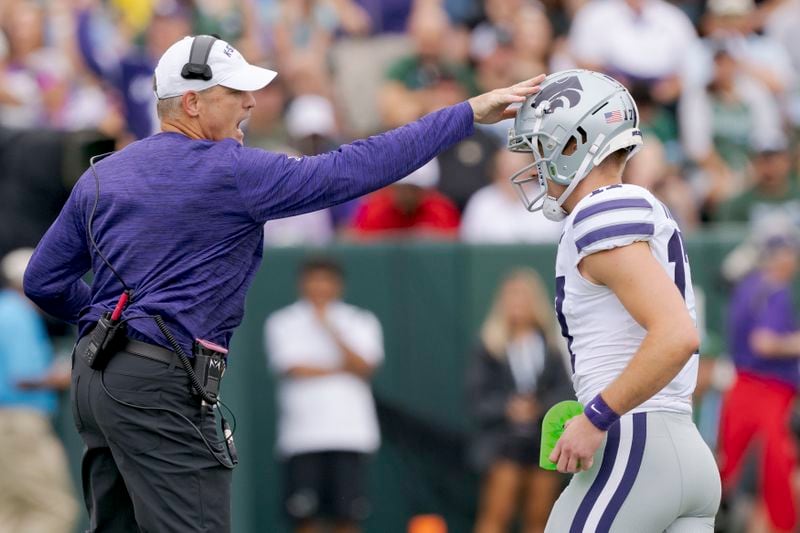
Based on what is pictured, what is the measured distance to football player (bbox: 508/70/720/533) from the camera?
13.7 feet

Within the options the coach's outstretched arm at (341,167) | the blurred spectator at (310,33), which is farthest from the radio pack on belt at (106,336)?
the blurred spectator at (310,33)

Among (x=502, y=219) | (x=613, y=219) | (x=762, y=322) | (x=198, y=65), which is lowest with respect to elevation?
(x=762, y=322)

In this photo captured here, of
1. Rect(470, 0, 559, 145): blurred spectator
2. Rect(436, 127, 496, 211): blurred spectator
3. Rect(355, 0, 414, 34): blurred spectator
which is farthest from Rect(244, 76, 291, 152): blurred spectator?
Rect(355, 0, 414, 34): blurred spectator

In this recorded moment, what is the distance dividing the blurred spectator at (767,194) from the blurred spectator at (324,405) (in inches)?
124

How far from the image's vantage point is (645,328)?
4238 mm

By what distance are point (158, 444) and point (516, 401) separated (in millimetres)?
5183

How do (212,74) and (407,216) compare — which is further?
(407,216)

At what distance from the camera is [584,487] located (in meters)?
4.40

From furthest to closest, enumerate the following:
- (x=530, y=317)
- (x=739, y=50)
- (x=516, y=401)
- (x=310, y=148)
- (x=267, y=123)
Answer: (x=739, y=50), (x=267, y=123), (x=310, y=148), (x=530, y=317), (x=516, y=401)

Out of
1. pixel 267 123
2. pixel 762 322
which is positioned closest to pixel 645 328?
pixel 762 322

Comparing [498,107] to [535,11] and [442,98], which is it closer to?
[442,98]

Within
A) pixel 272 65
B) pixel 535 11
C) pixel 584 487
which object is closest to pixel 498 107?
pixel 584 487

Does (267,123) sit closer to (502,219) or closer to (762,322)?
(502,219)

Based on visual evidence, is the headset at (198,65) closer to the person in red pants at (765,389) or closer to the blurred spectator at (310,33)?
the person in red pants at (765,389)
